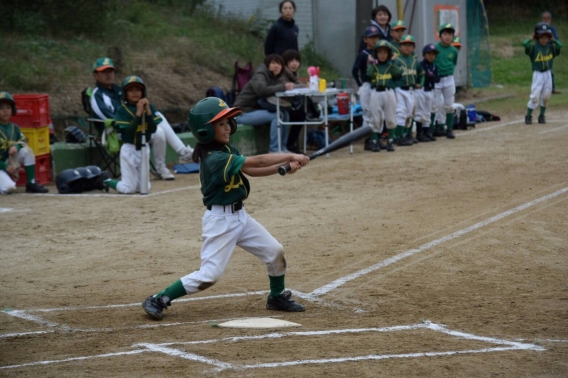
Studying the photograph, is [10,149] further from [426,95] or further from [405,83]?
[426,95]

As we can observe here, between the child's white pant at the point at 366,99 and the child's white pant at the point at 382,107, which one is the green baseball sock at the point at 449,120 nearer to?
the child's white pant at the point at 382,107

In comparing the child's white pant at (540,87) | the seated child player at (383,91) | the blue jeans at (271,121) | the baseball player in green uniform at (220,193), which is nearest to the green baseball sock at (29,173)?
the blue jeans at (271,121)

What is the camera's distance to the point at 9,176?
1216cm

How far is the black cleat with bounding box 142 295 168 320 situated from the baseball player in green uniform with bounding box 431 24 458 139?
1127 centimetres

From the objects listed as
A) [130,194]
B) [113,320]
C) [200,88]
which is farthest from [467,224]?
[200,88]

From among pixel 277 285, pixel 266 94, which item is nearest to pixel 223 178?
pixel 277 285

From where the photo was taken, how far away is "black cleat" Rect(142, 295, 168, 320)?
604cm

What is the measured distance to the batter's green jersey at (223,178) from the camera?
19.5ft

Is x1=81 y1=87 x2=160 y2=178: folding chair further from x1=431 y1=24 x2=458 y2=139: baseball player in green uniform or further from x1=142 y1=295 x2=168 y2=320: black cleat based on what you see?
x1=142 y1=295 x2=168 y2=320: black cleat

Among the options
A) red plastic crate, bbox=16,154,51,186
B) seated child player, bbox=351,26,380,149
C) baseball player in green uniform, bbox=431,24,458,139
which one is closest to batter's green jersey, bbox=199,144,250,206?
red plastic crate, bbox=16,154,51,186

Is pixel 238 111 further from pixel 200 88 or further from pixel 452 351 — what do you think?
pixel 200 88

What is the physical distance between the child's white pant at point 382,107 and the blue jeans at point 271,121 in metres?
1.50

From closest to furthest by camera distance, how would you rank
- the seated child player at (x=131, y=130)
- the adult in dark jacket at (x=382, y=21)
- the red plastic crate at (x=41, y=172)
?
the seated child player at (x=131, y=130)
the red plastic crate at (x=41, y=172)
the adult in dark jacket at (x=382, y=21)

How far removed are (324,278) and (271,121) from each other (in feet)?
26.9
